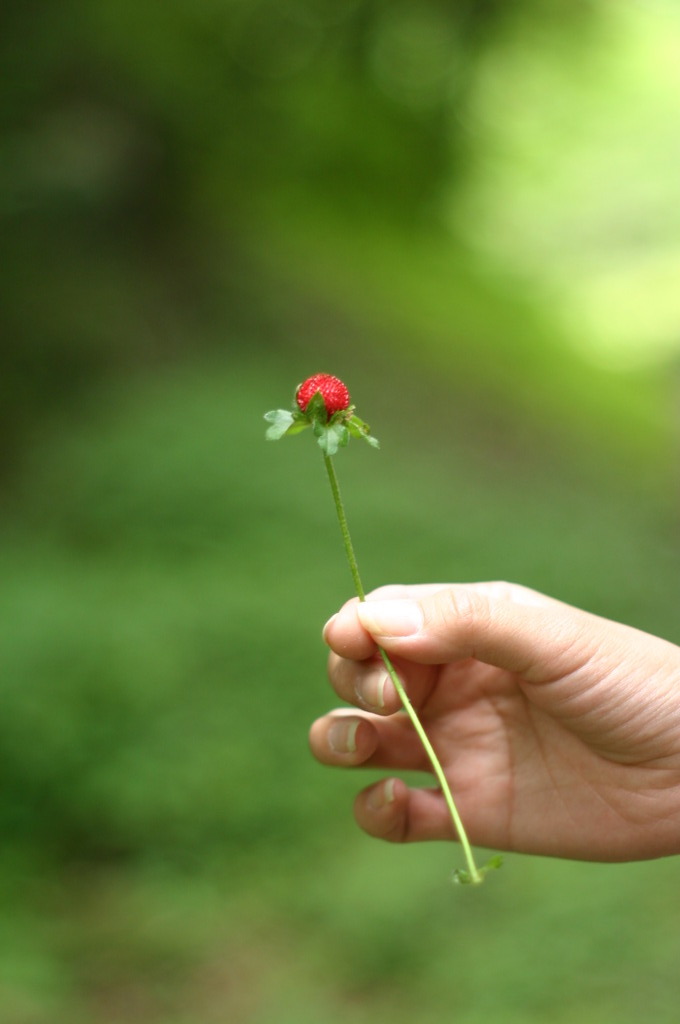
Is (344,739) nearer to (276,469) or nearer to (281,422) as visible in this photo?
(281,422)

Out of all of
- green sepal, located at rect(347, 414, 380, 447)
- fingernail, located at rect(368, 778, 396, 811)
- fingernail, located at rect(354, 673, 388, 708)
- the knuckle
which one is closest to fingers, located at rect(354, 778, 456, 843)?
fingernail, located at rect(368, 778, 396, 811)

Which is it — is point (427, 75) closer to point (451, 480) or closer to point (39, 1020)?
point (451, 480)

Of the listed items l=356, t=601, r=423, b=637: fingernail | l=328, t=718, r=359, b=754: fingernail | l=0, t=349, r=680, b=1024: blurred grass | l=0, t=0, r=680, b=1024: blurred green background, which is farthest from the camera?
l=0, t=0, r=680, b=1024: blurred green background

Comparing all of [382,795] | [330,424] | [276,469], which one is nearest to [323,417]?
[330,424]

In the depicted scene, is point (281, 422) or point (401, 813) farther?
point (401, 813)

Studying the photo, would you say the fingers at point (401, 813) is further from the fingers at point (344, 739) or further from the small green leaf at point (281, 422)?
the small green leaf at point (281, 422)

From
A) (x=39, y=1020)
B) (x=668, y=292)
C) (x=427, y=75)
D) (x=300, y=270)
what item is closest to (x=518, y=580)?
(x=39, y=1020)

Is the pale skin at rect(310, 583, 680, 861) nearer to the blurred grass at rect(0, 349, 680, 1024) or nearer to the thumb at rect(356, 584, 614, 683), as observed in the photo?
the thumb at rect(356, 584, 614, 683)
